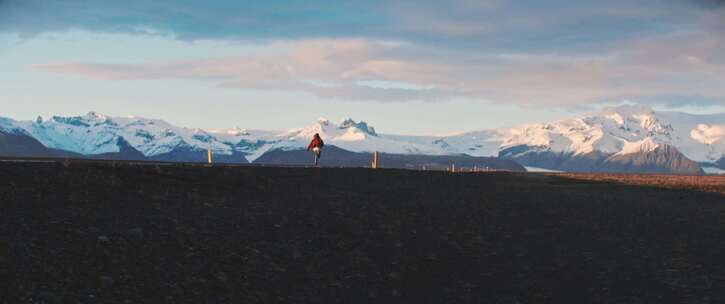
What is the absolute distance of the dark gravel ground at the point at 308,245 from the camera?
18219mm

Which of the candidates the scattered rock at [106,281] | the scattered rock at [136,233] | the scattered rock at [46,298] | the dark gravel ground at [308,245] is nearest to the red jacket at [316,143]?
the dark gravel ground at [308,245]

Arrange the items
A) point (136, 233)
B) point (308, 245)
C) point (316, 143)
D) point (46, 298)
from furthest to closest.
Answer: point (316, 143) → point (308, 245) → point (136, 233) → point (46, 298)

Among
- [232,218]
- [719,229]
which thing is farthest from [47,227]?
[719,229]

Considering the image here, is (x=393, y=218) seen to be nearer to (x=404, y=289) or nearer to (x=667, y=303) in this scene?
(x=404, y=289)

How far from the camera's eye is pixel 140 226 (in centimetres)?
2184

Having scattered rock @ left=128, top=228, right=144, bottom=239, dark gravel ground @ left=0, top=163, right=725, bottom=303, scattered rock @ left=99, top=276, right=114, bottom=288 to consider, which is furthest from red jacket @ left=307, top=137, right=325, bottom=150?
scattered rock @ left=99, top=276, right=114, bottom=288

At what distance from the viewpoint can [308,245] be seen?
23781 mm

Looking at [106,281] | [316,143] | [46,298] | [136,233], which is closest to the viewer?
[46,298]

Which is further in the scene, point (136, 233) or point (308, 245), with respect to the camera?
point (308, 245)

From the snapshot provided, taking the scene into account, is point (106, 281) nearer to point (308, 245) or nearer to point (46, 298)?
point (46, 298)

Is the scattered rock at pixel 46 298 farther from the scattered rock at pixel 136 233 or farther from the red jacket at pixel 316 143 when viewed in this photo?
the red jacket at pixel 316 143

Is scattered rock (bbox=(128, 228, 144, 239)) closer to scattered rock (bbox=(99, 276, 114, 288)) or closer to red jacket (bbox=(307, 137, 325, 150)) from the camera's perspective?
scattered rock (bbox=(99, 276, 114, 288))

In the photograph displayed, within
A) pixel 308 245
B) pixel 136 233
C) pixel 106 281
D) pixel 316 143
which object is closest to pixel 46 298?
pixel 106 281

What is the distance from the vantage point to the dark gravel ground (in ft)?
59.8
